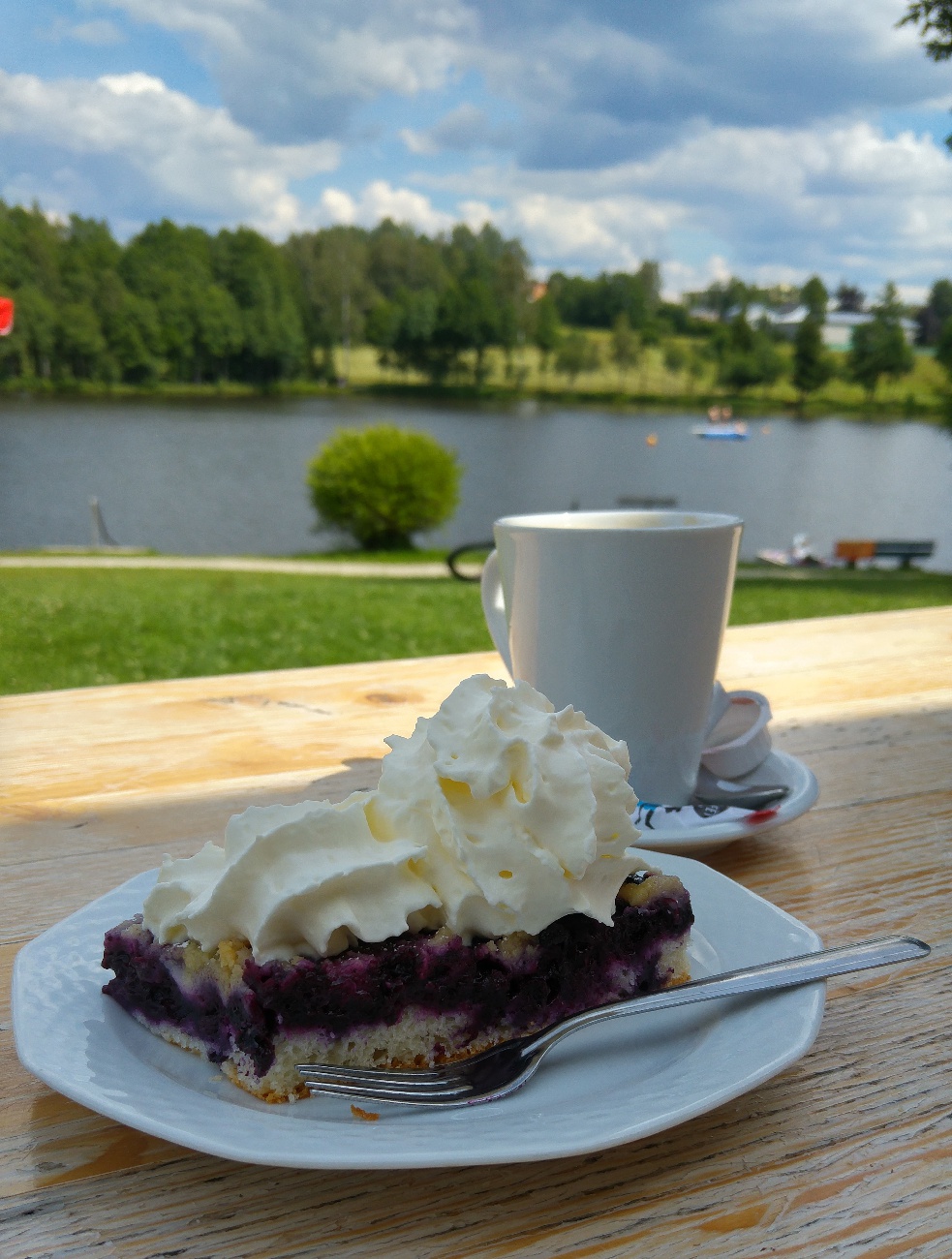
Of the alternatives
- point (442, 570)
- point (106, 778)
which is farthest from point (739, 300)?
point (106, 778)

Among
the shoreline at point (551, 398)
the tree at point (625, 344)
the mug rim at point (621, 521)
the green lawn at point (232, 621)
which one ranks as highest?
the mug rim at point (621, 521)

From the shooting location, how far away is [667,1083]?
530mm

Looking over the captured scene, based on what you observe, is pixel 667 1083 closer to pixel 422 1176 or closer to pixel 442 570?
pixel 422 1176

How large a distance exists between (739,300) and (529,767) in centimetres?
4381

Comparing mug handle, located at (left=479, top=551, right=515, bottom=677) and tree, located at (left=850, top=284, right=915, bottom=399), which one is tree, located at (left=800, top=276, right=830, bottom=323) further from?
mug handle, located at (left=479, top=551, right=515, bottom=677)

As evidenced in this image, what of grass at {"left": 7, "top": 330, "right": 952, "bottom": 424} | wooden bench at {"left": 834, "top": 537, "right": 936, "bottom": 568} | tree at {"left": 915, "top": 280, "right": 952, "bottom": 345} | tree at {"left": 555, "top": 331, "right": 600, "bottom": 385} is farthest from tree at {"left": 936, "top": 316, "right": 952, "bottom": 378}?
tree at {"left": 555, "top": 331, "right": 600, "bottom": 385}

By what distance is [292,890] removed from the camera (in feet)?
1.97

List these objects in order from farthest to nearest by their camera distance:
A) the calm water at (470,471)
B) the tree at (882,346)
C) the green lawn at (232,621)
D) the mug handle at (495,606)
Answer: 1. the tree at (882,346)
2. the calm water at (470,471)
3. the green lawn at (232,621)
4. the mug handle at (495,606)

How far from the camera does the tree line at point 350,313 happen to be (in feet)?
104

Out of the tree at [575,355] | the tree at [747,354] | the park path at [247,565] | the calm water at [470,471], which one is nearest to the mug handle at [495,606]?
the park path at [247,565]

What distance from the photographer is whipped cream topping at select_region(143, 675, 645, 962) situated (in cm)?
61

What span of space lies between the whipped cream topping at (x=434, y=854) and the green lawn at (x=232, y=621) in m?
4.87

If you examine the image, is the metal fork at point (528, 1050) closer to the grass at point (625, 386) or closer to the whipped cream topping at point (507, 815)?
the whipped cream topping at point (507, 815)

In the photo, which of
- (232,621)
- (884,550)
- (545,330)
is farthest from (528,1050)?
(545,330)
